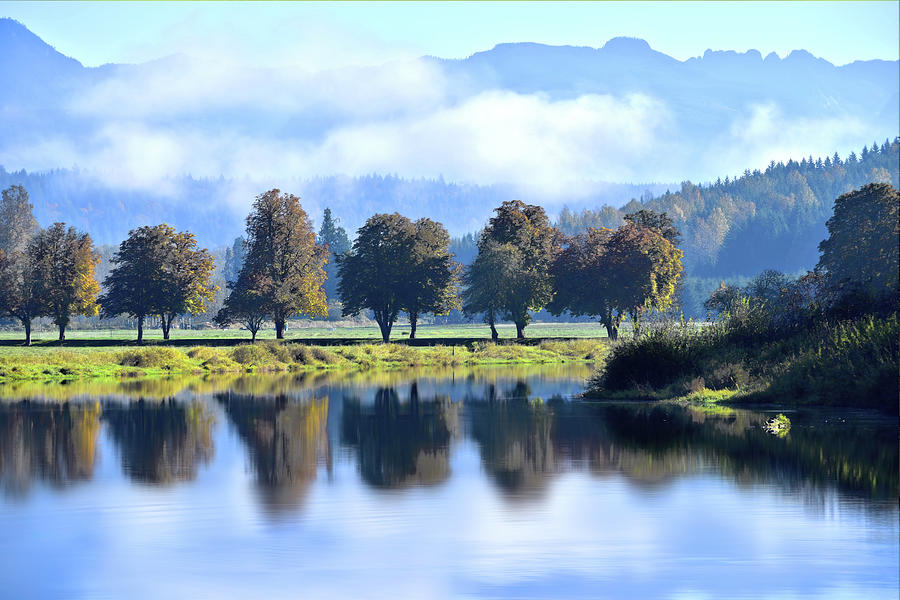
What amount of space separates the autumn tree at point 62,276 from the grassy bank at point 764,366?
224 ft

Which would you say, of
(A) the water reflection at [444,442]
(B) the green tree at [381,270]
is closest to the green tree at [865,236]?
(B) the green tree at [381,270]

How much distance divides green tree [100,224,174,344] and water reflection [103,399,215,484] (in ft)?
180

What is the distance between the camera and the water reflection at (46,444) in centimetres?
2273

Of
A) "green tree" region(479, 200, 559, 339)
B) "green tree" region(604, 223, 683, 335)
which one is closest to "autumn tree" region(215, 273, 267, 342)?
"green tree" region(479, 200, 559, 339)

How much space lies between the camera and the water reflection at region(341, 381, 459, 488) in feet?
74.8

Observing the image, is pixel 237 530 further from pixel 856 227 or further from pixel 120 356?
pixel 856 227

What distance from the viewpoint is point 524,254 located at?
326 ft

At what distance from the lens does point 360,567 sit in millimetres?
14305

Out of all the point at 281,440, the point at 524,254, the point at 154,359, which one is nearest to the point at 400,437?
the point at 281,440

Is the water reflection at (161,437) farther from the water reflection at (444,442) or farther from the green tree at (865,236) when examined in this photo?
the green tree at (865,236)

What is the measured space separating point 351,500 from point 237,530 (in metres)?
2.94

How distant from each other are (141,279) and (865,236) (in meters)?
61.1

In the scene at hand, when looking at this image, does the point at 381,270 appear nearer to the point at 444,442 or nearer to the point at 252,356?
the point at 252,356

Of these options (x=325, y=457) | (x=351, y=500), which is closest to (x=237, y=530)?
(x=351, y=500)
